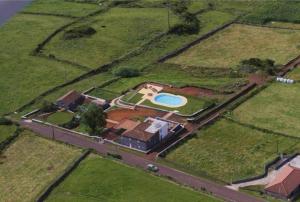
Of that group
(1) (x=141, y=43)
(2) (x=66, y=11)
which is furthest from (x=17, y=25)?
(1) (x=141, y=43)

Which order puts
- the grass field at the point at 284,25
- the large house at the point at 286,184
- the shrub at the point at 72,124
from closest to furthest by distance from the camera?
the large house at the point at 286,184 → the shrub at the point at 72,124 → the grass field at the point at 284,25

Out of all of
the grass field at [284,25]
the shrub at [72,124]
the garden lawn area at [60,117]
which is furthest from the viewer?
the grass field at [284,25]

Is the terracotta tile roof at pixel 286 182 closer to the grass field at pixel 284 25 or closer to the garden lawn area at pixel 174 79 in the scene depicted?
the garden lawn area at pixel 174 79

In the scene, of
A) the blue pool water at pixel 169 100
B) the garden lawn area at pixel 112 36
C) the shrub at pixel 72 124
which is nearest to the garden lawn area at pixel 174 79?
the blue pool water at pixel 169 100

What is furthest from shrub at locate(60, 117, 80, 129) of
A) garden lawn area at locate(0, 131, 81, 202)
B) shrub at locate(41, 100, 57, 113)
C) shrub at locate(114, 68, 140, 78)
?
shrub at locate(114, 68, 140, 78)

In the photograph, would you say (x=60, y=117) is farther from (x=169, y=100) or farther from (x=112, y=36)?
(x=112, y=36)

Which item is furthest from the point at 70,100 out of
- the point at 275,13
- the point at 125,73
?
the point at 275,13
